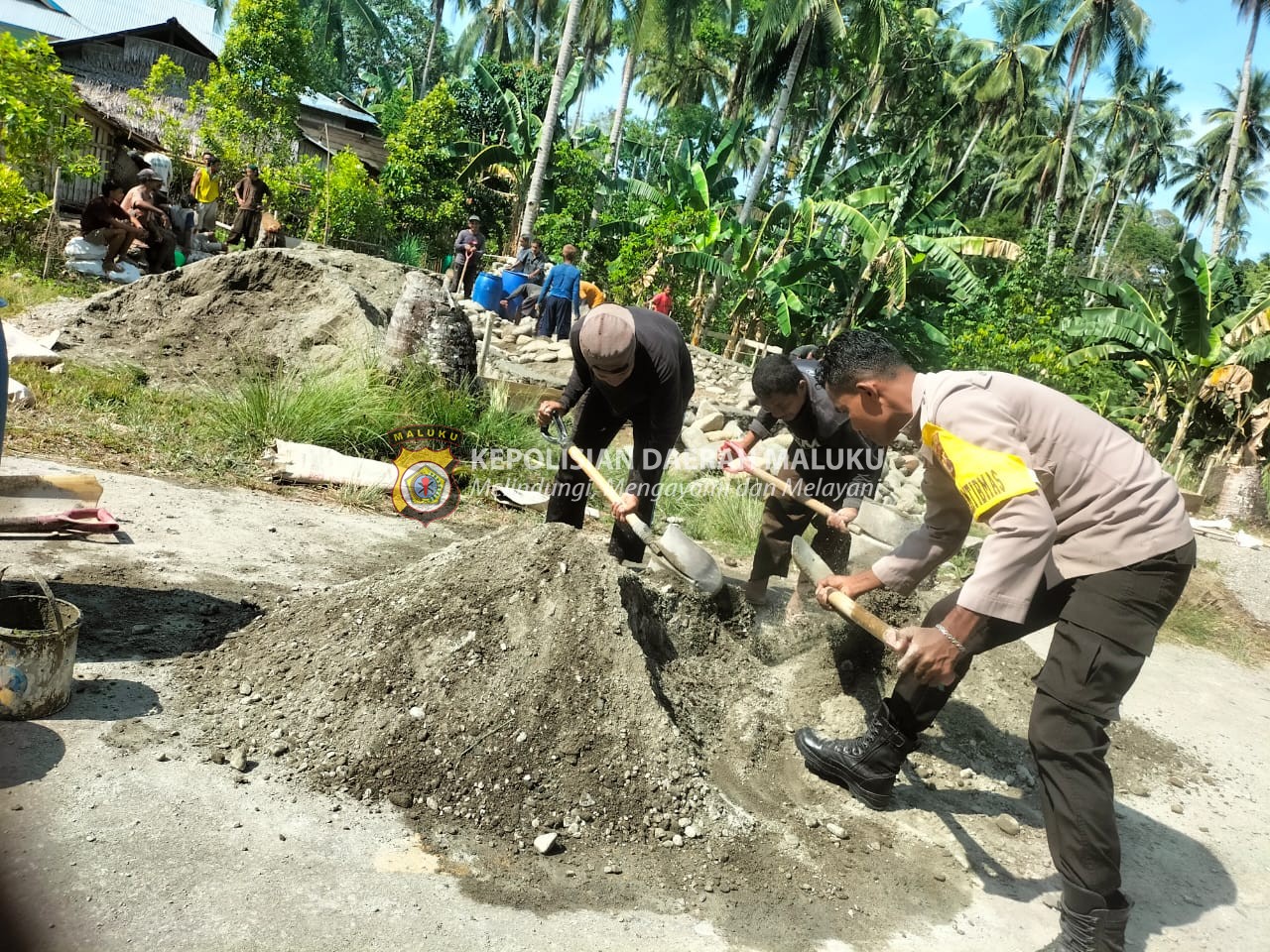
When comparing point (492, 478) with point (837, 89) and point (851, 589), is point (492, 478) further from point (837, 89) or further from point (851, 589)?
point (837, 89)

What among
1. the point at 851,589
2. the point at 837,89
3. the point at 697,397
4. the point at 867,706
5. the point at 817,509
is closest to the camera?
the point at 851,589

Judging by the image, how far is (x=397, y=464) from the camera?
6.76 m

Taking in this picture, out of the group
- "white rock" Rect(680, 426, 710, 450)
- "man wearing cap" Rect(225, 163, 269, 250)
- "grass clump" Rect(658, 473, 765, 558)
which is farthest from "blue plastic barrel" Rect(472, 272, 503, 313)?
"grass clump" Rect(658, 473, 765, 558)

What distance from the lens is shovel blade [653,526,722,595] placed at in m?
4.38

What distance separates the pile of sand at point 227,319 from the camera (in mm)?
7488

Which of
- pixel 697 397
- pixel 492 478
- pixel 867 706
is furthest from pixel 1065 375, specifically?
pixel 867 706

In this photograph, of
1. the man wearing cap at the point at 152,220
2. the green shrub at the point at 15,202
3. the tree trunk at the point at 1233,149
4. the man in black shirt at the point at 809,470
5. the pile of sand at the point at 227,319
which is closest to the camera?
the man in black shirt at the point at 809,470

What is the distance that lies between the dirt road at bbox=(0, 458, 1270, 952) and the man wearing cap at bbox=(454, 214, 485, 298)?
1160cm

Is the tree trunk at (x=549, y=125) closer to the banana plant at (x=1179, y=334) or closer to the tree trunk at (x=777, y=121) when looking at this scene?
the tree trunk at (x=777, y=121)

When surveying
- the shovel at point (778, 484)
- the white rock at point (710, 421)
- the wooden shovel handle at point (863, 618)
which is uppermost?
the shovel at point (778, 484)

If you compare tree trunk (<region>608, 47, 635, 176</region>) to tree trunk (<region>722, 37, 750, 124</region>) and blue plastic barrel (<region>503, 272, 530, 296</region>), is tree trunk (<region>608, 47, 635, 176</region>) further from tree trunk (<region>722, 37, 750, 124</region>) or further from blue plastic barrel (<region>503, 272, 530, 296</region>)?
blue plastic barrel (<region>503, 272, 530, 296</region>)

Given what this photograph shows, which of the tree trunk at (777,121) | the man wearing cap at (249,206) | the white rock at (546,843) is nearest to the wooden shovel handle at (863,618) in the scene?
the white rock at (546,843)

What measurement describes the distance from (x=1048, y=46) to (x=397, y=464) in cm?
3109

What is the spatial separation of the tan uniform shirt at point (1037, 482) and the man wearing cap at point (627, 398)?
67.9 inches
